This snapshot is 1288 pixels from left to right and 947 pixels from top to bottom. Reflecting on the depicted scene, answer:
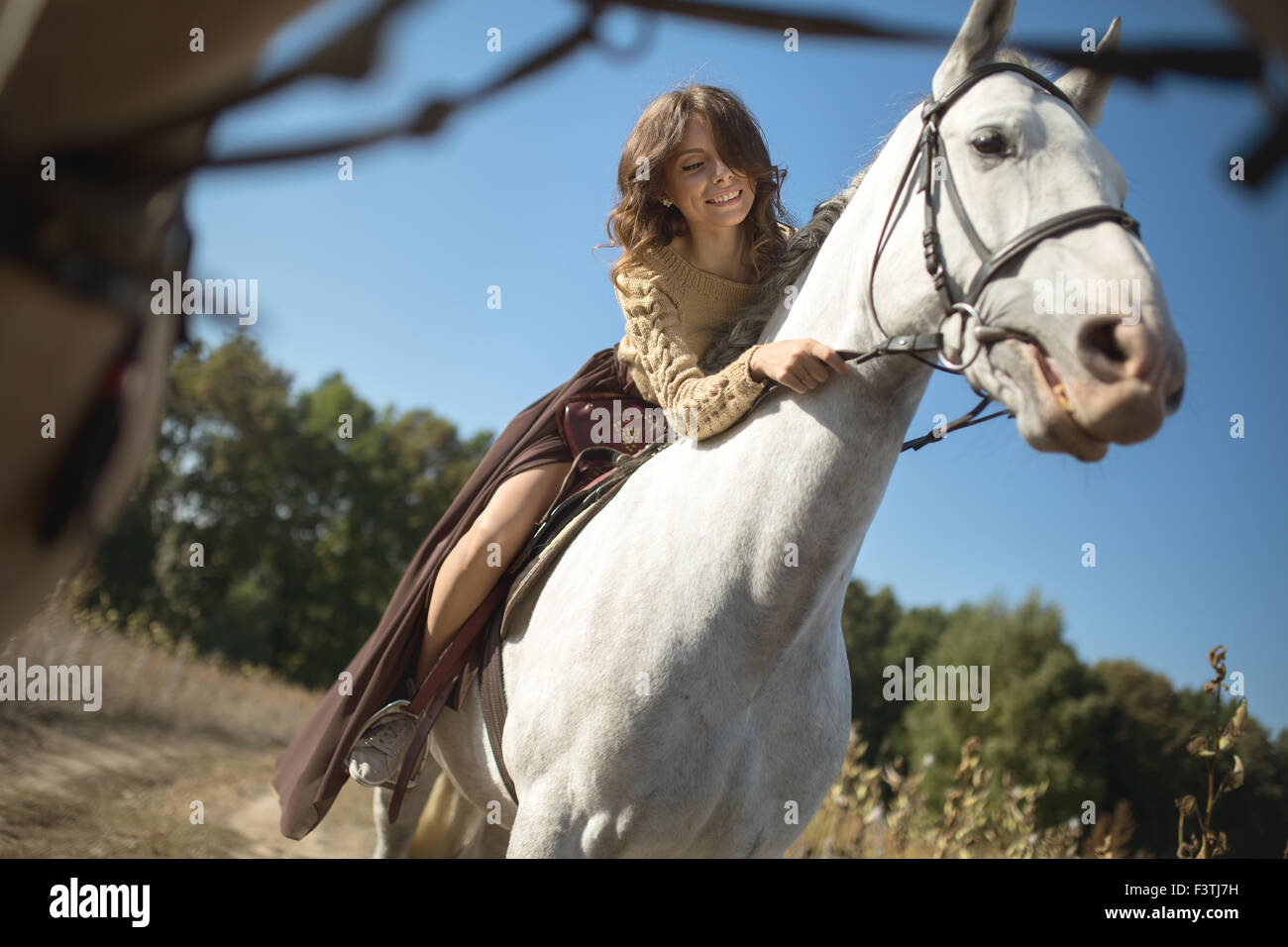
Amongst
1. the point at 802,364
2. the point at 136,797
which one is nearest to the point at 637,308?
the point at 802,364

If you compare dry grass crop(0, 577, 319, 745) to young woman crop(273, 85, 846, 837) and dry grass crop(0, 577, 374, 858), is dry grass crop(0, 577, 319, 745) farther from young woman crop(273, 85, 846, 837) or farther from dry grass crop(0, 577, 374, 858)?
young woman crop(273, 85, 846, 837)

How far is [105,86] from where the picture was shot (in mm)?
393

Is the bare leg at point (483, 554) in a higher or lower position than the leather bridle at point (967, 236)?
lower

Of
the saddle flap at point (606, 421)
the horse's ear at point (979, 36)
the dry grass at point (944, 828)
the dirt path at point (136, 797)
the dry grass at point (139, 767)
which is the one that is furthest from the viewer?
the dry grass at point (139, 767)

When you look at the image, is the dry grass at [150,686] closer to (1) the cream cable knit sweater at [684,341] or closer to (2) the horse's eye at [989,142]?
(1) the cream cable knit sweater at [684,341]

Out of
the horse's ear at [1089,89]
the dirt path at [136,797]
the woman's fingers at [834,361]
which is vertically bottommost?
the dirt path at [136,797]

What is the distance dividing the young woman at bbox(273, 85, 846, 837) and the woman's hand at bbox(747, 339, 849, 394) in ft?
1.95

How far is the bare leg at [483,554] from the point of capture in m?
2.84

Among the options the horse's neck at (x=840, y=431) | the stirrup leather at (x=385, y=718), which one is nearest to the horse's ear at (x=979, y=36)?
the horse's neck at (x=840, y=431)

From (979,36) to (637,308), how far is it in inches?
48.5

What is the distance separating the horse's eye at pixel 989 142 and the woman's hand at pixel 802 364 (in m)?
0.57

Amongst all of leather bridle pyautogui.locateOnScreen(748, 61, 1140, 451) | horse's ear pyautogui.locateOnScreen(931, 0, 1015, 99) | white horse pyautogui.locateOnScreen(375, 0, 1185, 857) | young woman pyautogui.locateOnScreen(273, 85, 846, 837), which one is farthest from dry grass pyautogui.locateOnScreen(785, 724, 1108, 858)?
horse's ear pyautogui.locateOnScreen(931, 0, 1015, 99)

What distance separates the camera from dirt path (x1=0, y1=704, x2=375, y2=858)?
5.40 meters

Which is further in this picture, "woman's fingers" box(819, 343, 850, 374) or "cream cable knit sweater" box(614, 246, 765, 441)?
"cream cable knit sweater" box(614, 246, 765, 441)
